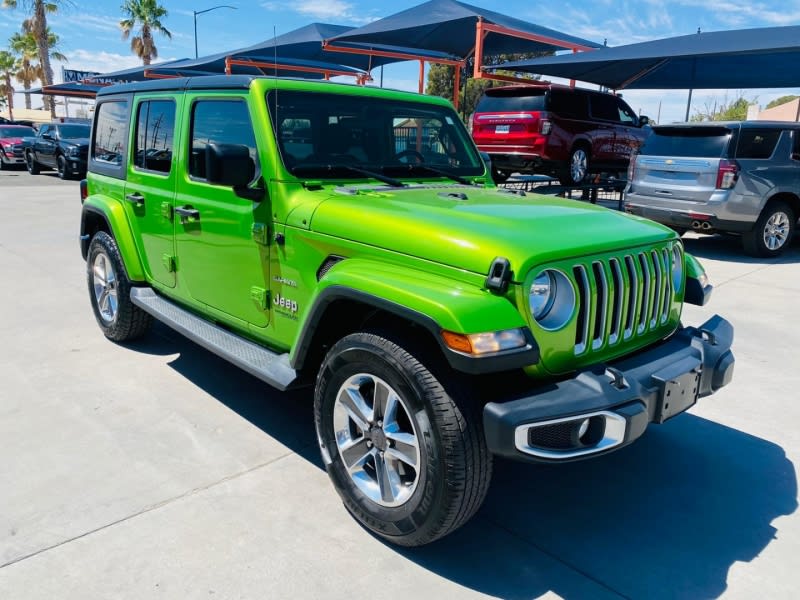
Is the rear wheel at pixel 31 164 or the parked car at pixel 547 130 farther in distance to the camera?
the rear wheel at pixel 31 164

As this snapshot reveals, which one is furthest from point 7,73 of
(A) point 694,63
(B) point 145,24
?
(A) point 694,63

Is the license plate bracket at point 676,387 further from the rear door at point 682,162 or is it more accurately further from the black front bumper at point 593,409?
the rear door at point 682,162

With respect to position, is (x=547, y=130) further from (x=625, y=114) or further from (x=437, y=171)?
(x=437, y=171)

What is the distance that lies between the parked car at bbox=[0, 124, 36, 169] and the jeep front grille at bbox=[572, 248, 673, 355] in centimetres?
2380

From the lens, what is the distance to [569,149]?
12.5 meters

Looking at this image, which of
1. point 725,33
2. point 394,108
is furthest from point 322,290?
point 725,33

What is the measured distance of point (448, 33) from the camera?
60.2ft

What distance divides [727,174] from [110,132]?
7.27 metres

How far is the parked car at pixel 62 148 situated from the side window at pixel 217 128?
16.4m

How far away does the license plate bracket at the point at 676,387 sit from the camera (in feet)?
8.41

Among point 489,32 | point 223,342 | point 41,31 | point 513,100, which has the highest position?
point 41,31

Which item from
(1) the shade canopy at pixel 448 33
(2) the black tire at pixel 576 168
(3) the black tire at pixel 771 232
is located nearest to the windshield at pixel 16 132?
(1) the shade canopy at pixel 448 33

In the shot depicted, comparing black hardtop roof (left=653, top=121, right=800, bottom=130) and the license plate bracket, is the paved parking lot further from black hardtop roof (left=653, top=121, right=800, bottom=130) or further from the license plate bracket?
black hardtop roof (left=653, top=121, right=800, bottom=130)

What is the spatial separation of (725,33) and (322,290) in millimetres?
15086
